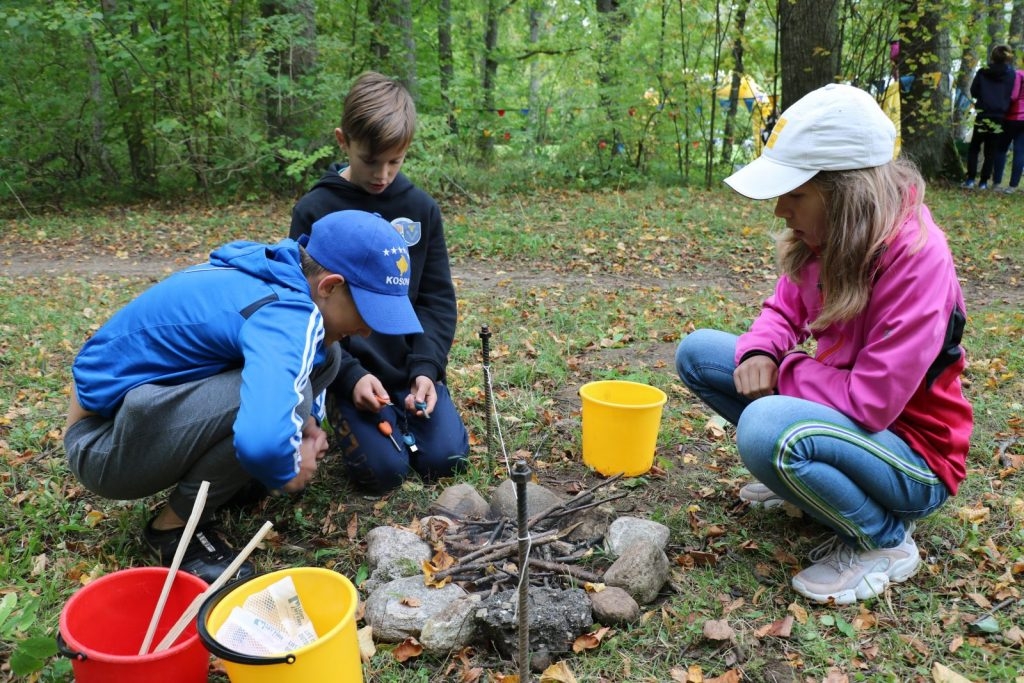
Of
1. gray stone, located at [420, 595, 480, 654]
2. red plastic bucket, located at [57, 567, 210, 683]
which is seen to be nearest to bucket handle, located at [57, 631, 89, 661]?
red plastic bucket, located at [57, 567, 210, 683]

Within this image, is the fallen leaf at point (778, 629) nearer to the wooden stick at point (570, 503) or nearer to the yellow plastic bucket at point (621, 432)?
the wooden stick at point (570, 503)

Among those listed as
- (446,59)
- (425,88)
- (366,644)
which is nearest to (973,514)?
(366,644)

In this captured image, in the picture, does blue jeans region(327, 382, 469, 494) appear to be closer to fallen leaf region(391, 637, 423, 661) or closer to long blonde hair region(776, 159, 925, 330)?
fallen leaf region(391, 637, 423, 661)

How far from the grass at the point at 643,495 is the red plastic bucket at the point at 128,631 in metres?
0.10

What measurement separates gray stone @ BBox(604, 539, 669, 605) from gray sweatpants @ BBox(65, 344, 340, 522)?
40.3 inches

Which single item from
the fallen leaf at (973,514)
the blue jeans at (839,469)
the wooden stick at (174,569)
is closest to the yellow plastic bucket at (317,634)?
the wooden stick at (174,569)

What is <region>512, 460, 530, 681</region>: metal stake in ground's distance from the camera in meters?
1.46

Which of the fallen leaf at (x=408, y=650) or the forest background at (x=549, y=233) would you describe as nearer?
the fallen leaf at (x=408, y=650)

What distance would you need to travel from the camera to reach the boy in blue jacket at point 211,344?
6.49ft

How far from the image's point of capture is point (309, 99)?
952 cm

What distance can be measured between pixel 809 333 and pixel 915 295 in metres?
0.61

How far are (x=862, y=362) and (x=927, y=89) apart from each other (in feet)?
29.4

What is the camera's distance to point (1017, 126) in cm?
952

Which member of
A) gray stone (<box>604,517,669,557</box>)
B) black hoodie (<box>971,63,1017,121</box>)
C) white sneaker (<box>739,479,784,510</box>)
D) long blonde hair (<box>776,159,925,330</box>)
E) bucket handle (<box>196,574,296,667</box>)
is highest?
black hoodie (<box>971,63,1017,121</box>)
